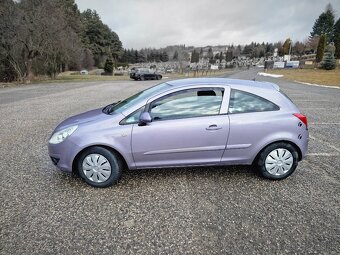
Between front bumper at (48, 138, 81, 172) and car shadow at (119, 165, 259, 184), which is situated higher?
front bumper at (48, 138, 81, 172)

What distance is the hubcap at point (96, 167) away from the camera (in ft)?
10.9

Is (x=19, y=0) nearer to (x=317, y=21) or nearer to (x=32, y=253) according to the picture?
(x=32, y=253)

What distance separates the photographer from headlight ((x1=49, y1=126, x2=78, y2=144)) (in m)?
3.35

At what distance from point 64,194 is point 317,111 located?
9306 millimetres

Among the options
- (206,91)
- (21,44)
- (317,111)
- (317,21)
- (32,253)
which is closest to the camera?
(32,253)

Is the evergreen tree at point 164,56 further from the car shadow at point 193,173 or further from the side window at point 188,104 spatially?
the side window at point 188,104

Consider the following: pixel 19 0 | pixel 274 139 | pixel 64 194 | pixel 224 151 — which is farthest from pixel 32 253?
pixel 19 0

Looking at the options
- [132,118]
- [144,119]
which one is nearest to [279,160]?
[144,119]

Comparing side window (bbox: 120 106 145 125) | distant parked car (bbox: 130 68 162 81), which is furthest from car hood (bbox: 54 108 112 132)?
distant parked car (bbox: 130 68 162 81)

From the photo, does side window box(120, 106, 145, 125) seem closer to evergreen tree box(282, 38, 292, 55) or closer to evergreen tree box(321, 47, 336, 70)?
evergreen tree box(321, 47, 336, 70)

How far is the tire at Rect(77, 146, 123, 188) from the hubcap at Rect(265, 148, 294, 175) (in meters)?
2.24

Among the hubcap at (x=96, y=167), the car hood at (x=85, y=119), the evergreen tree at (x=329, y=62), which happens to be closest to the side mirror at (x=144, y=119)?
the car hood at (x=85, y=119)

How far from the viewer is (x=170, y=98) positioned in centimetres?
344

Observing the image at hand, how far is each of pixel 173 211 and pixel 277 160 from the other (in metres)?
1.80
